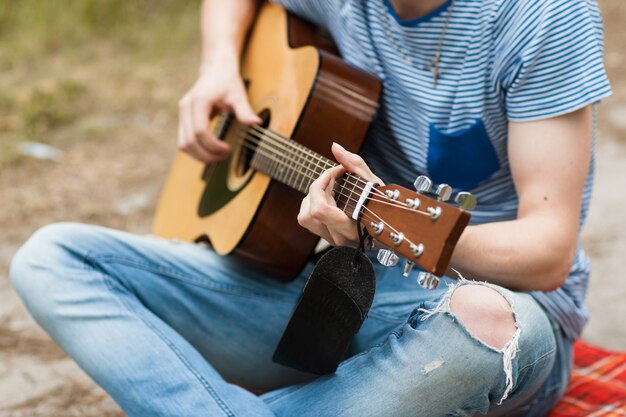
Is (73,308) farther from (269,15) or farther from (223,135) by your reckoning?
Result: (269,15)

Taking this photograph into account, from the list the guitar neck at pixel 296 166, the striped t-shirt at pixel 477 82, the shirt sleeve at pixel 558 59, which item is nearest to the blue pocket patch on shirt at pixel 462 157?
the striped t-shirt at pixel 477 82

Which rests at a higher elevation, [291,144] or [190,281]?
[291,144]

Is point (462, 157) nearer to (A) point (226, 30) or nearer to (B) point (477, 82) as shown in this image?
(B) point (477, 82)

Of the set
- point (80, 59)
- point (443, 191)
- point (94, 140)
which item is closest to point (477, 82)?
point (443, 191)

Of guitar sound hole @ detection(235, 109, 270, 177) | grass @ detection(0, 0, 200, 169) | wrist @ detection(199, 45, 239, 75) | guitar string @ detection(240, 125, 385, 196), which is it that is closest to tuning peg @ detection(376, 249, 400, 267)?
guitar string @ detection(240, 125, 385, 196)

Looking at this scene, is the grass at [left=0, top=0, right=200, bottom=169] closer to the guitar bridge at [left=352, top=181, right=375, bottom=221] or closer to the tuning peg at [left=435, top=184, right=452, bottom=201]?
the guitar bridge at [left=352, top=181, right=375, bottom=221]

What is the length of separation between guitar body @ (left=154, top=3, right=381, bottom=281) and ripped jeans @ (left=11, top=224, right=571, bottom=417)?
86 mm

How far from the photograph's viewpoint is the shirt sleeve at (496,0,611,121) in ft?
4.40

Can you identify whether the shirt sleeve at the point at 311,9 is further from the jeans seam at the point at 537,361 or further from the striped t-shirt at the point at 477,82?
the jeans seam at the point at 537,361

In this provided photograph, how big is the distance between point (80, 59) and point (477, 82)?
10.9ft

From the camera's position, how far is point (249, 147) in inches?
69.7

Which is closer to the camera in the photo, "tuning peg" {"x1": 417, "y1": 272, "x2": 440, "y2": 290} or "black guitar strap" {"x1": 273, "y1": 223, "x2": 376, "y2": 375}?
"tuning peg" {"x1": 417, "y1": 272, "x2": 440, "y2": 290}

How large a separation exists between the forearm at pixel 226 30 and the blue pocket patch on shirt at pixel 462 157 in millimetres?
618

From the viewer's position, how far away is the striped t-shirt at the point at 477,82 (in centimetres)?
135
